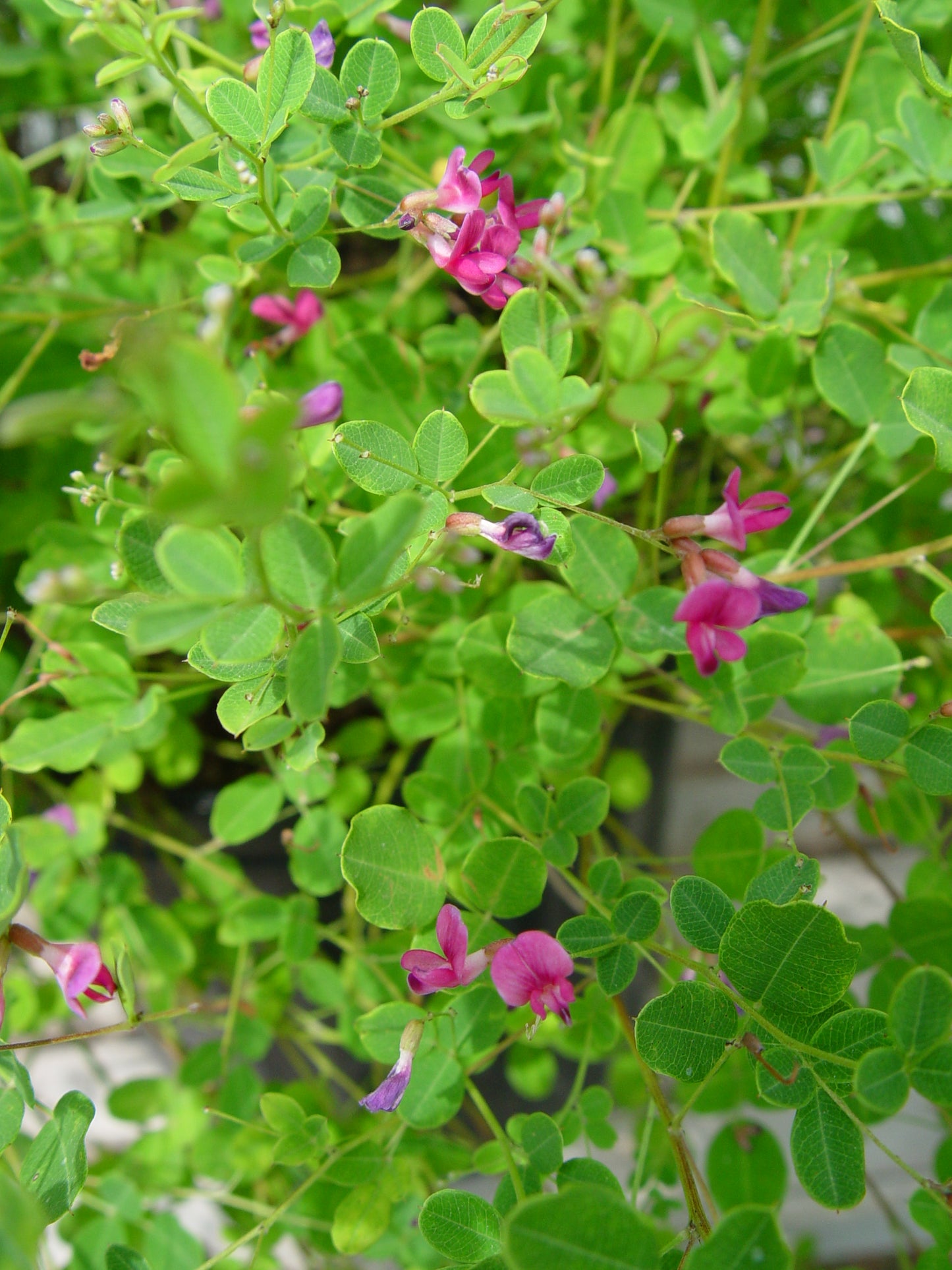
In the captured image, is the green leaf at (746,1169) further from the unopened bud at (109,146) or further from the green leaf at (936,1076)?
the unopened bud at (109,146)

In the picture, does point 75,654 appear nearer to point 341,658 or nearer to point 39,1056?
point 341,658

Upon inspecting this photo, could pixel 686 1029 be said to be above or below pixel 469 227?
below

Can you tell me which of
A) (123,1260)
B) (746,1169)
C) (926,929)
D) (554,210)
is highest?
(554,210)

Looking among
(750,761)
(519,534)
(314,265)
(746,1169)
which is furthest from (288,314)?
(746,1169)

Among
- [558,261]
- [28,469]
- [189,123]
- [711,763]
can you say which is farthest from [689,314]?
[711,763]

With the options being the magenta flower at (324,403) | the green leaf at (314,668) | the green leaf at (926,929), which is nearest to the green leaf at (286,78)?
the magenta flower at (324,403)

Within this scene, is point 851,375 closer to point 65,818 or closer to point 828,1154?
point 828,1154

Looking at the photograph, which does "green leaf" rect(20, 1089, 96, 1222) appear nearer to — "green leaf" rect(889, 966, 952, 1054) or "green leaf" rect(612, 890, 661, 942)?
"green leaf" rect(612, 890, 661, 942)
